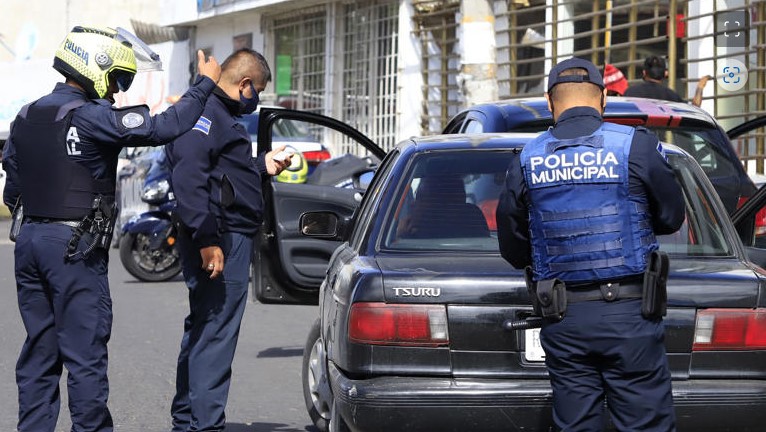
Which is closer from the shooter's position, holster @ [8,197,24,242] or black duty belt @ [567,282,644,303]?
black duty belt @ [567,282,644,303]

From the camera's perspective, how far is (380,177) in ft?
20.7

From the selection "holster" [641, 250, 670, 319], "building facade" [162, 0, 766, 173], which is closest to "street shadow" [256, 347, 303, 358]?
"holster" [641, 250, 670, 319]

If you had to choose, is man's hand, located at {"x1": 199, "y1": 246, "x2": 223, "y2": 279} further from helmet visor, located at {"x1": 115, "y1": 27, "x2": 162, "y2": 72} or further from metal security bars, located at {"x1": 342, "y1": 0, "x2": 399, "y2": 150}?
metal security bars, located at {"x1": 342, "y1": 0, "x2": 399, "y2": 150}

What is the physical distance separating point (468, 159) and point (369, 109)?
19835mm

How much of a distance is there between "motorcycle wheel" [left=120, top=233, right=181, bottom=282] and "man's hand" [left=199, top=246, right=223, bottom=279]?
8.25 m

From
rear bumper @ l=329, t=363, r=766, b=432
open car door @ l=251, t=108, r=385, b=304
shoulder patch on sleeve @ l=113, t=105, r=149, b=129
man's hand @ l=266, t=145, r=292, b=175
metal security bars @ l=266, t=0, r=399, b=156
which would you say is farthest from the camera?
metal security bars @ l=266, t=0, r=399, b=156

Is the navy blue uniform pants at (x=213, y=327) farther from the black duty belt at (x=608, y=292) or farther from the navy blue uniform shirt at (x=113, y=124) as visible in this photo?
the black duty belt at (x=608, y=292)

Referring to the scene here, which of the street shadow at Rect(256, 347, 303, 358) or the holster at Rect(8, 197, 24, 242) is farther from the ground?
the holster at Rect(8, 197, 24, 242)

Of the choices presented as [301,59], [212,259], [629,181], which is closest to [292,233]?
[212,259]

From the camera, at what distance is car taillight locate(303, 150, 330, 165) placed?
55.8ft

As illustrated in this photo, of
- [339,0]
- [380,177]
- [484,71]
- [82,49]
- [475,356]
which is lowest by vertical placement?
[475,356]

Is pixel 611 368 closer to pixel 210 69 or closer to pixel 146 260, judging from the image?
pixel 210 69

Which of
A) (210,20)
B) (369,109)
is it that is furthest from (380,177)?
(210,20)

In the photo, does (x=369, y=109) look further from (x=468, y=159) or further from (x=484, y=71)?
(x=468, y=159)
